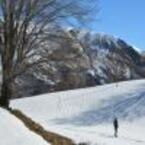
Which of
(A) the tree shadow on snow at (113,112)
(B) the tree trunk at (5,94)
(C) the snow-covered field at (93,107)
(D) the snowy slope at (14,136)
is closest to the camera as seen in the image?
(D) the snowy slope at (14,136)

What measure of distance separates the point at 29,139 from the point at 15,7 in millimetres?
14869

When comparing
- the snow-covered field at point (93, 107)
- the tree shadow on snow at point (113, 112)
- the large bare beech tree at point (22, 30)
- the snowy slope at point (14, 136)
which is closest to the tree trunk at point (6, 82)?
the large bare beech tree at point (22, 30)

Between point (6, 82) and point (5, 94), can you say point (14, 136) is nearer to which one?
point (5, 94)

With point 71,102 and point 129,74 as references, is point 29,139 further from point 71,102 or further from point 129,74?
point 129,74

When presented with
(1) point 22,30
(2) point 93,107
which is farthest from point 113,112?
(1) point 22,30

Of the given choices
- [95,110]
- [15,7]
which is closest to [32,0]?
[15,7]

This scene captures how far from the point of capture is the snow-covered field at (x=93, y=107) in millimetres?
58562

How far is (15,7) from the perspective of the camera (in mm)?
25016

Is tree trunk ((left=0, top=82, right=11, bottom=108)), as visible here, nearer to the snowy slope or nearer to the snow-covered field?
the snowy slope

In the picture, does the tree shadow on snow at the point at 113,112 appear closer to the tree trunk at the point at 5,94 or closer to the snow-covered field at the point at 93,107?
the snow-covered field at the point at 93,107

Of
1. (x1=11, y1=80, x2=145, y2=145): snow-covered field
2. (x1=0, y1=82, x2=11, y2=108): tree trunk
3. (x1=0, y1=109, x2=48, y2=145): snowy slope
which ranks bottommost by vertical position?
Result: (x1=11, y1=80, x2=145, y2=145): snow-covered field

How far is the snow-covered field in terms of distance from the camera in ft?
192

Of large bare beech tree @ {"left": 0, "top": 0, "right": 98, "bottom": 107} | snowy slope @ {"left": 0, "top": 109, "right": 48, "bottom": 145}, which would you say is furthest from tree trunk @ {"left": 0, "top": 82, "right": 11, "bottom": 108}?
snowy slope @ {"left": 0, "top": 109, "right": 48, "bottom": 145}

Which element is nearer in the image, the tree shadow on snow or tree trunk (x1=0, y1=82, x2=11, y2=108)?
tree trunk (x1=0, y1=82, x2=11, y2=108)
